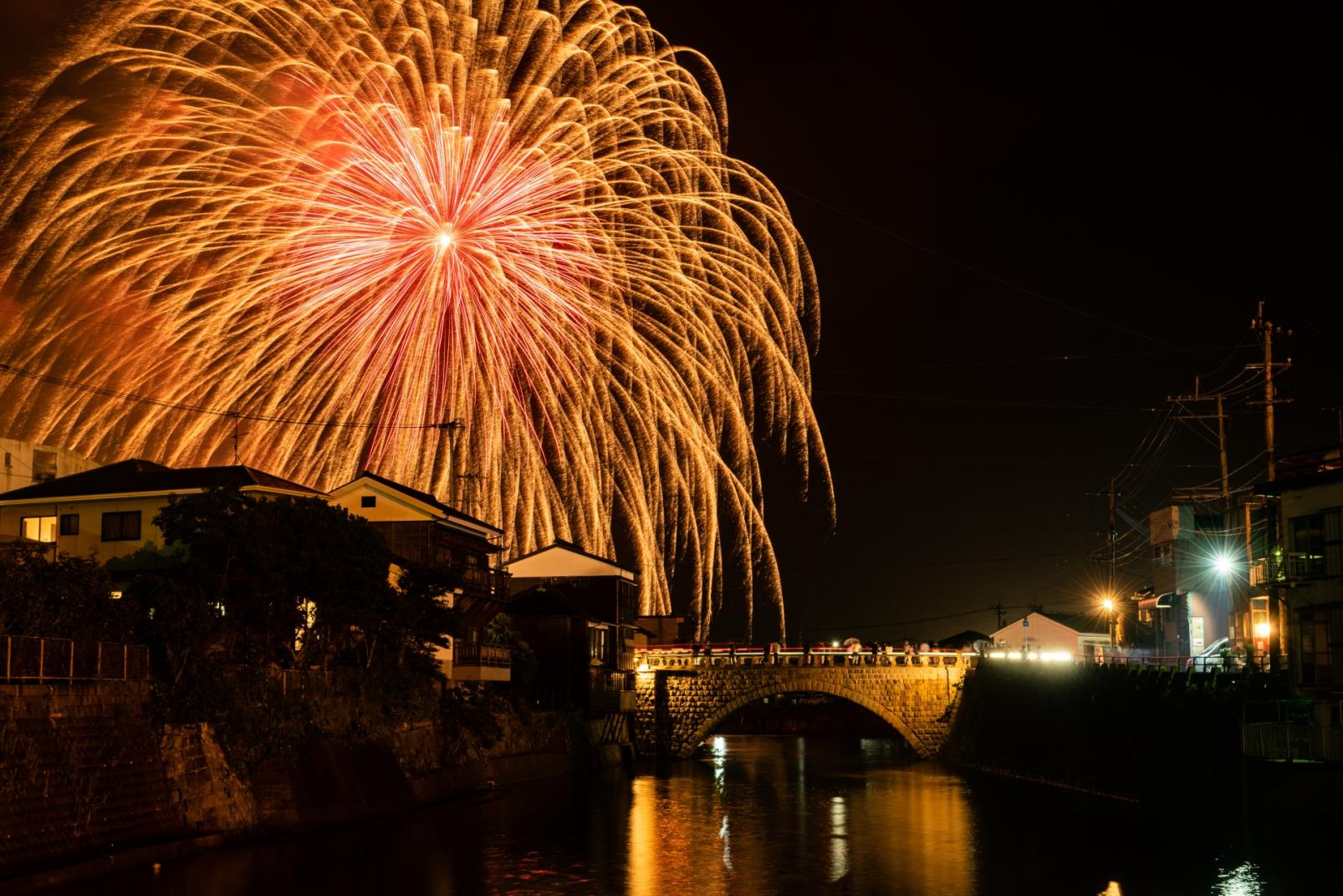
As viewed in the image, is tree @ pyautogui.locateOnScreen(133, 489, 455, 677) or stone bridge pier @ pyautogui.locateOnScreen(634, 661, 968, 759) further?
stone bridge pier @ pyautogui.locateOnScreen(634, 661, 968, 759)

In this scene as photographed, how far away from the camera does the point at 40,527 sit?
5219cm

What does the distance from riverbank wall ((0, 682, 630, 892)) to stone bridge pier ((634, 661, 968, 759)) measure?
34.3 m

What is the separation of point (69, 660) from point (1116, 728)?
38.6 metres

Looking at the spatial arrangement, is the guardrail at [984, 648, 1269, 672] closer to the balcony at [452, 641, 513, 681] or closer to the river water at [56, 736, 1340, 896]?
the river water at [56, 736, 1340, 896]

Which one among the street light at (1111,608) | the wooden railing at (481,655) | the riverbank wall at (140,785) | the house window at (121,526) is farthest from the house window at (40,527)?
the street light at (1111,608)

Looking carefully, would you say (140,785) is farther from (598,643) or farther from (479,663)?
(598,643)

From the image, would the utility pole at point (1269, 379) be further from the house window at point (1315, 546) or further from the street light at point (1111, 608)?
the street light at point (1111, 608)

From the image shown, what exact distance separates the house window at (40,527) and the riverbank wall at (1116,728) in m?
41.1

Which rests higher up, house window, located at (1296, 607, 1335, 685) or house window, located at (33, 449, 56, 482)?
house window, located at (33, 449, 56, 482)

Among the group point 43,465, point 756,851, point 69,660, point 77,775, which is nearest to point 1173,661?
point 756,851

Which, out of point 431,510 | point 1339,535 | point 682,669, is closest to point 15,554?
point 431,510

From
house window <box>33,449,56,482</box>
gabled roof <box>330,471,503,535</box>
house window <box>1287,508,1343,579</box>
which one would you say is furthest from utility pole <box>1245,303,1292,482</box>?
house window <box>33,449,56,482</box>

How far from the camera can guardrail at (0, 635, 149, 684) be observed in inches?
1169

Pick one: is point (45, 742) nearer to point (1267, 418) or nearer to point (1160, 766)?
point (1160, 766)
